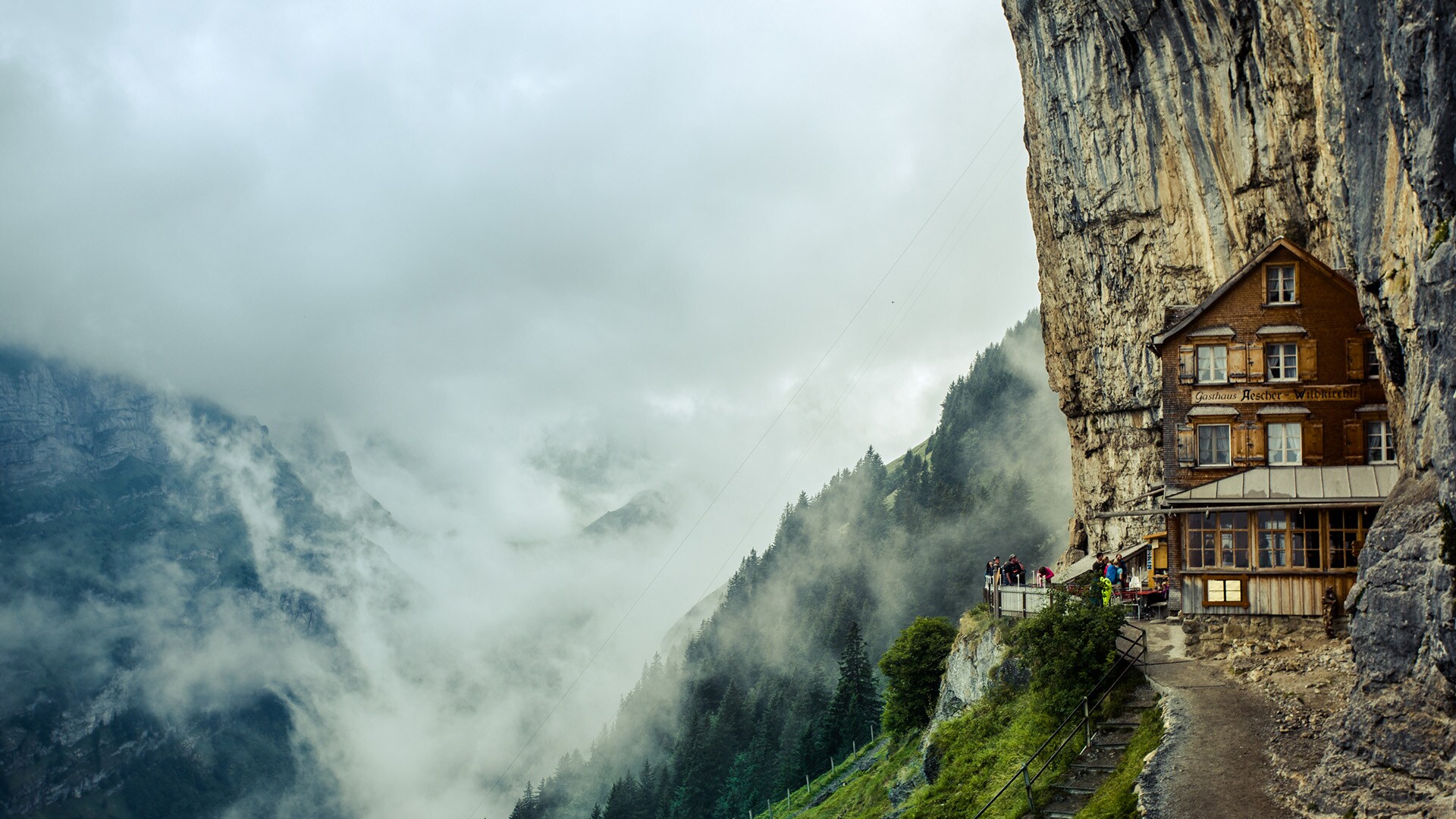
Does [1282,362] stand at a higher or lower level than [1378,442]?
higher

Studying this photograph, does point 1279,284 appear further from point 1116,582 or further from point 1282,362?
point 1116,582

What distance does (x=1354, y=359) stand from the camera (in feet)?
130

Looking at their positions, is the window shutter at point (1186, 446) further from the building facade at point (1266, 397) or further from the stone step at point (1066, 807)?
the stone step at point (1066, 807)

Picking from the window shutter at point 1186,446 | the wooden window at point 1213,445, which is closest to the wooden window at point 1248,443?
the wooden window at point 1213,445

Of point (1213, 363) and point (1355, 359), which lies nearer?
point (1355, 359)

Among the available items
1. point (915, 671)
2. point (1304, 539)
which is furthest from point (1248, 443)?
point (915, 671)

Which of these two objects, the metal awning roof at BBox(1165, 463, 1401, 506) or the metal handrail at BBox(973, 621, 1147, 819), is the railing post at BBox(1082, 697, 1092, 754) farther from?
the metal awning roof at BBox(1165, 463, 1401, 506)

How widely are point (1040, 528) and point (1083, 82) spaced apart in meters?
105

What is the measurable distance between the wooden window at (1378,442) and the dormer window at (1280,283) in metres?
5.00

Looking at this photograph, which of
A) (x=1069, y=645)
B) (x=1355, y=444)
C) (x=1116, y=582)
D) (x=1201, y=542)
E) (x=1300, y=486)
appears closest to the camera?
(x=1069, y=645)

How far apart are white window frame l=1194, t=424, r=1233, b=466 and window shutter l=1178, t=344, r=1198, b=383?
1726mm

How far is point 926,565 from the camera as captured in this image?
15762 centimetres

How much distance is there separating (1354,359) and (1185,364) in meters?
5.36

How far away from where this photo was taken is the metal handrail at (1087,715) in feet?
98.9
